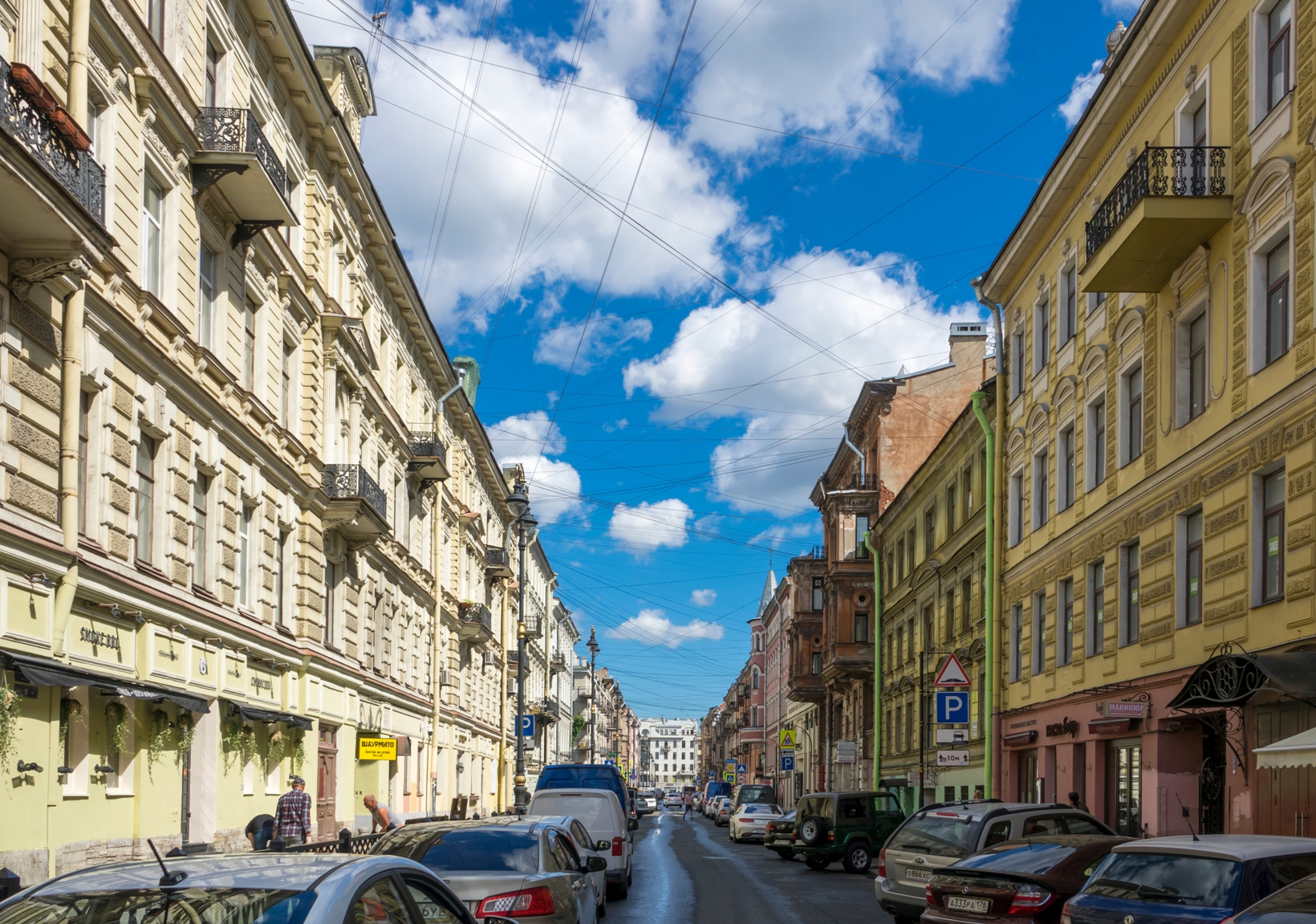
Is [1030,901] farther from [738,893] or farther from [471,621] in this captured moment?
[471,621]

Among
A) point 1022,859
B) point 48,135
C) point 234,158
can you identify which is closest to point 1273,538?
point 1022,859

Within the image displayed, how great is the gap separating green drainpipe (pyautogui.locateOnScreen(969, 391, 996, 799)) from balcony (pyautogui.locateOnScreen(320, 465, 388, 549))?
14.5 m

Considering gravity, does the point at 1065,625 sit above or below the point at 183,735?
above

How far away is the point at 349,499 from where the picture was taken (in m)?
29.5

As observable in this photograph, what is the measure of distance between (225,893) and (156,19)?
17.1m

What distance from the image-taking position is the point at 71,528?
15539 mm

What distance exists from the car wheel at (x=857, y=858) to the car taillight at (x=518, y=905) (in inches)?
833

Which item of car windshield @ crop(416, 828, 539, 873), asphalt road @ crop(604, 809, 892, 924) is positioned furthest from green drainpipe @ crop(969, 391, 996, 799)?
car windshield @ crop(416, 828, 539, 873)

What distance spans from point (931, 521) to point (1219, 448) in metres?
23.6

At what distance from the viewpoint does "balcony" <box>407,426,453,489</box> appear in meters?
40.9

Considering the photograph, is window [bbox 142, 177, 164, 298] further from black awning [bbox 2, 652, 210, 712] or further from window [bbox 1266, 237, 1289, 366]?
window [bbox 1266, 237, 1289, 366]

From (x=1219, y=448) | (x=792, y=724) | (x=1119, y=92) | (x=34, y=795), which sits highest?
(x=1119, y=92)

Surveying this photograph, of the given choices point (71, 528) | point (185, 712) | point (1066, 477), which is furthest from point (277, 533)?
point (1066, 477)

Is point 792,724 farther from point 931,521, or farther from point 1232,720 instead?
point 1232,720
